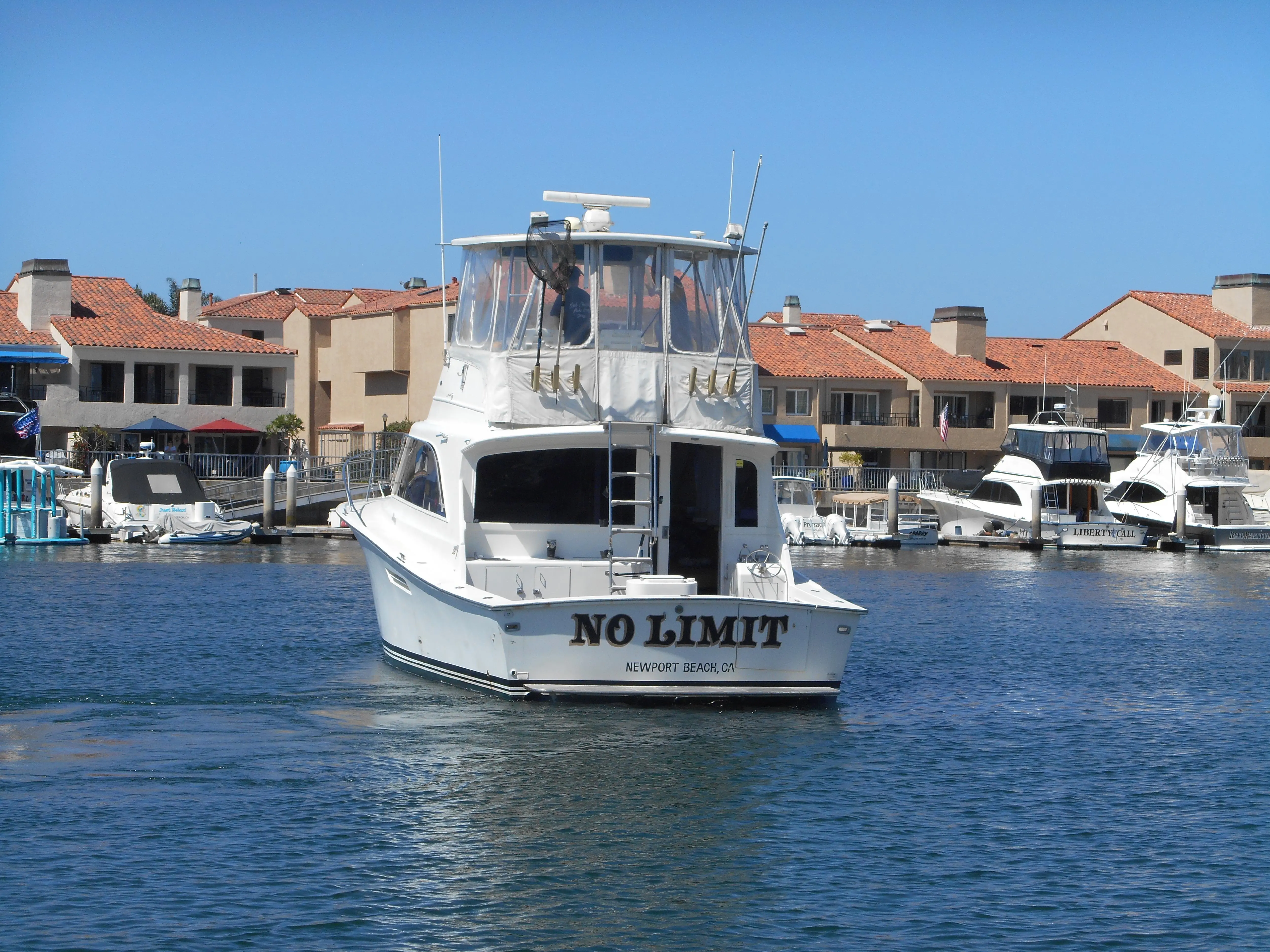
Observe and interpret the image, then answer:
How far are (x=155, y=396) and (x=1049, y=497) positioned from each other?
3591cm

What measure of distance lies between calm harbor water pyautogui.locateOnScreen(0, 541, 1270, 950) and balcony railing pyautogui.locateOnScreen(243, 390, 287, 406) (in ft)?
148

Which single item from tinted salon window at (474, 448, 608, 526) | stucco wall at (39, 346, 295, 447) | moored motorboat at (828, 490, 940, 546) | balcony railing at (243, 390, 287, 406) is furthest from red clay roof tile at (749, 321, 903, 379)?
tinted salon window at (474, 448, 608, 526)

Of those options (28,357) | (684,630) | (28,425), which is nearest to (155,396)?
(28,357)

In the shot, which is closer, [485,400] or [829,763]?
[829,763]

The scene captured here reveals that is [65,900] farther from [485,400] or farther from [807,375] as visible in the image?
[807,375]

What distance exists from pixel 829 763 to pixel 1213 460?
44.0 m

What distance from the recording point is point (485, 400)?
59.8 feet

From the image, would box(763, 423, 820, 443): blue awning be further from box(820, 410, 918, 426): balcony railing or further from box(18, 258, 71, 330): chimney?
box(18, 258, 71, 330): chimney

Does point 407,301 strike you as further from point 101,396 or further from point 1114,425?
point 1114,425

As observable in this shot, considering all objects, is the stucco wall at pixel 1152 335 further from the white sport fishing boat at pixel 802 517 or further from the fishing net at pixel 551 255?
the fishing net at pixel 551 255

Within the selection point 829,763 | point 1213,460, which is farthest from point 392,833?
point 1213,460

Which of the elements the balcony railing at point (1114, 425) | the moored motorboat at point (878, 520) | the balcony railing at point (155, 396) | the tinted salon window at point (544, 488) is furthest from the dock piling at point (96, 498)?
the balcony railing at point (1114, 425)

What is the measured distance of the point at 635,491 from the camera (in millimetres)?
17938

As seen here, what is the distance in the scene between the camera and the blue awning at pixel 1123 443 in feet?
246
